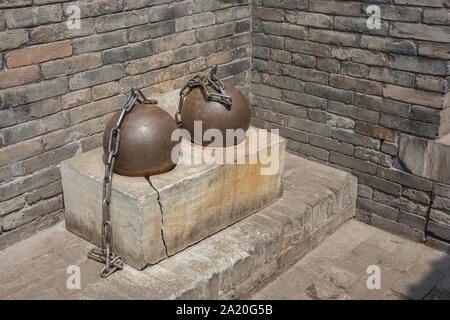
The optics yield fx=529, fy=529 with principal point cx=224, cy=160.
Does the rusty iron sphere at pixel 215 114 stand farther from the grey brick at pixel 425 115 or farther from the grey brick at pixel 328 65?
the grey brick at pixel 425 115

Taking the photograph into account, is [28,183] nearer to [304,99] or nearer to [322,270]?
[322,270]

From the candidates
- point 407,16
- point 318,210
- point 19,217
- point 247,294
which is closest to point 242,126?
point 318,210

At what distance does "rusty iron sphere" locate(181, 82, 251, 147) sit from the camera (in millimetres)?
4559

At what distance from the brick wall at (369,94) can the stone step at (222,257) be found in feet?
1.29

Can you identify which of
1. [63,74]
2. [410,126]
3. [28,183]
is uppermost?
[63,74]

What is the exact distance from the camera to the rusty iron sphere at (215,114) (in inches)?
179

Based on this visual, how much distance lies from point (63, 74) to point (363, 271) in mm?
3134

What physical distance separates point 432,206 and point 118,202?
9.65 ft

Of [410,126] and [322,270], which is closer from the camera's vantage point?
[322,270]

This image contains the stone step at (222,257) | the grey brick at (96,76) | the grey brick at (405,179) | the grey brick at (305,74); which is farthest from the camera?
the grey brick at (305,74)

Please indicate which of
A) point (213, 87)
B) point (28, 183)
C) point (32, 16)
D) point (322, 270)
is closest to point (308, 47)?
point (213, 87)

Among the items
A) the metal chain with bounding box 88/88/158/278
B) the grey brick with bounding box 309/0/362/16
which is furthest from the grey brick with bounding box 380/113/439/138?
the metal chain with bounding box 88/88/158/278

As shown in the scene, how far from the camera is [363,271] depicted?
4742mm
